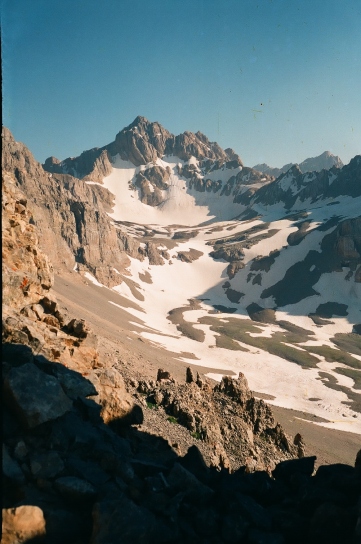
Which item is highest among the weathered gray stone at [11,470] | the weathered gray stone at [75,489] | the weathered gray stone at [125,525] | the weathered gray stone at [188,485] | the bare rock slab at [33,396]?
the bare rock slab at [33,396]

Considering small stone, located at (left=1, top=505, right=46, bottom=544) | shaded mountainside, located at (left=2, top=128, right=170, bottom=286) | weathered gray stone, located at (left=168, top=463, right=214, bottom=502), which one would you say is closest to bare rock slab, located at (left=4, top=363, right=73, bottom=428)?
small stone, located at (left=1, top=505, right=46, bottom=544)

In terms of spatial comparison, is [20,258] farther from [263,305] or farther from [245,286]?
[245,286]

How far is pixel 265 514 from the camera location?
27.3 ft

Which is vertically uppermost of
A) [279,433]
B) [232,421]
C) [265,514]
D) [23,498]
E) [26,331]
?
[26,331]

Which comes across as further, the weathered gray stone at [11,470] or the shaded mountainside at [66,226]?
the shaded mountainside at [66,226]

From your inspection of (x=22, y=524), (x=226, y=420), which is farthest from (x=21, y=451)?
(x=226, y=420)

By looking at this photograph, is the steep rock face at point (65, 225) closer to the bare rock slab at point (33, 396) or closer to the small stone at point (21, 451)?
the bare rock slab at point (33, 396)

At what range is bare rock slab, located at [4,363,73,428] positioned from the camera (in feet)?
26.7

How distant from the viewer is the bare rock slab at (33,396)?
26.7 feet

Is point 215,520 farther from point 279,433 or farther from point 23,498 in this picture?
point 279,433

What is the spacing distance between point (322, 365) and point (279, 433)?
2384 inches

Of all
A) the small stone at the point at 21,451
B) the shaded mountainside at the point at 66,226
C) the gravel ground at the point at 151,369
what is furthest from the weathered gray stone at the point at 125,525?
the shaded mountainside at the point at 66,226

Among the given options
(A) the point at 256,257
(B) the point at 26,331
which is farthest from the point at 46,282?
(A) the point at 256,257

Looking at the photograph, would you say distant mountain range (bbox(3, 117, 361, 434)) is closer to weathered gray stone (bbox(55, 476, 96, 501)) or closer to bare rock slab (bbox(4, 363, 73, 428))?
bare rock slab (bbox(4, 363, 73, 428))
